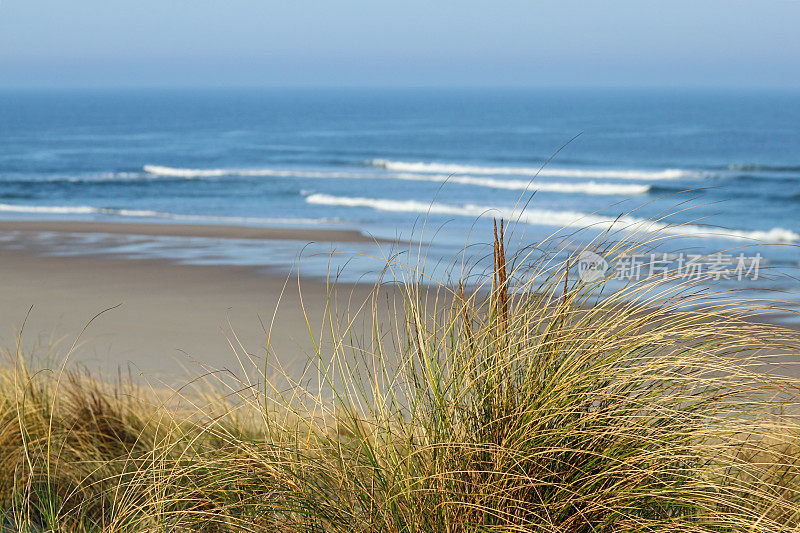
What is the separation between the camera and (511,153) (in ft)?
153

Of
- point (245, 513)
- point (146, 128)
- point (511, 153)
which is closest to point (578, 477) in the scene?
point (245, 513)

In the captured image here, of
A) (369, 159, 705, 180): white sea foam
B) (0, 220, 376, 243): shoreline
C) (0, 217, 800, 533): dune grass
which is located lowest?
(369, 159, 705, 180): white sea foam

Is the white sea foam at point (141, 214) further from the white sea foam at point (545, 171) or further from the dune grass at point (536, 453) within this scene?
the dune grass at point (536, 453)

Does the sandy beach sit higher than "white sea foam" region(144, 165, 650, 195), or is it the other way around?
the sandy beach

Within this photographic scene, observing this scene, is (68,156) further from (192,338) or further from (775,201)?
(192,338)

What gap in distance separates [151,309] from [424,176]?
83.5 ft

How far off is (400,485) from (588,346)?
0.73 m

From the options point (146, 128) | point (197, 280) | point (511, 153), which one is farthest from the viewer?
point (146, 128)

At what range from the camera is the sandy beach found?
7.33 metres

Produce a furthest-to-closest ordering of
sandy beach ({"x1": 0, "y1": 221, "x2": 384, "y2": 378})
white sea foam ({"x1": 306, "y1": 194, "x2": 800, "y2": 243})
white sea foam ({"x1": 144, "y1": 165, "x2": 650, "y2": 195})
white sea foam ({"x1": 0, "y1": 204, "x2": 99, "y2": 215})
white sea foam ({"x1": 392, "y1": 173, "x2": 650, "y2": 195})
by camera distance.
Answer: white sea foam ({"x1": 144, "y1": 165, "x2": 650, "y2": 195}), white sea foam ({"x1": 392, "y1": 173, "x2": 650, "y2": 195}), white sea foam ({"x1": 0, "y1": 204, "x2": 99, "y2": 215}), white sea foam ({"x1": 306, "y1": 194, "x2": 800, "y2": 243}), sandy beach ({"x1": 0, "y1": 221, "x2": 384, "y2": 378})

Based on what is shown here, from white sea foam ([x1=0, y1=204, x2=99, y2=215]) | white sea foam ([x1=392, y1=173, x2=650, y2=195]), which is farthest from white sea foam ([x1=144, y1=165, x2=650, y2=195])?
white sea foam ([x1=0, y1=204, x2=99, y2=215])

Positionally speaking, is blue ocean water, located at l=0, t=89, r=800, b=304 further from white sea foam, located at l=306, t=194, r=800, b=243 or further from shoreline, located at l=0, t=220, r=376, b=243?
shoreline, located at l=0, t=220, r=376, b=243

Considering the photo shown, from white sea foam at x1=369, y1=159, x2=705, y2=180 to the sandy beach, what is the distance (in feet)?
69.2

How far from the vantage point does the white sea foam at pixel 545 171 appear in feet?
106
